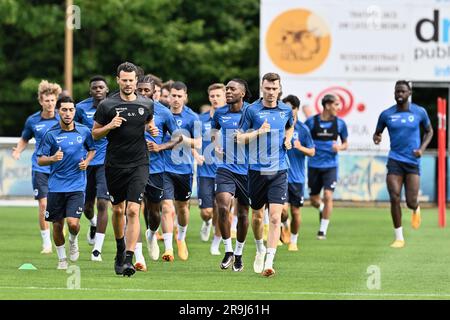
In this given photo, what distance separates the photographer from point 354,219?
28047 millimetres

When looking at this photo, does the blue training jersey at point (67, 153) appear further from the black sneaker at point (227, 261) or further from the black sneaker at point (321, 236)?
the black sneaker at point (321, 236)

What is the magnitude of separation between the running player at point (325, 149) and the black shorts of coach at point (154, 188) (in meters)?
5.34

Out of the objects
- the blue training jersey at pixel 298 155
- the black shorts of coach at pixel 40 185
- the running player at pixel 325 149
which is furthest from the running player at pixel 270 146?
the running player at pixel 325 149

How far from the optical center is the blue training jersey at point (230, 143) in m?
17.0

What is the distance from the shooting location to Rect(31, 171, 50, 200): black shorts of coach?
64.2 feet

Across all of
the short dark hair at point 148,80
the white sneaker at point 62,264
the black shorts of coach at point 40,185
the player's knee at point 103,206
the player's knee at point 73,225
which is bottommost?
the white sneaker at point 62,264

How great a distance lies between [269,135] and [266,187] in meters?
0.62

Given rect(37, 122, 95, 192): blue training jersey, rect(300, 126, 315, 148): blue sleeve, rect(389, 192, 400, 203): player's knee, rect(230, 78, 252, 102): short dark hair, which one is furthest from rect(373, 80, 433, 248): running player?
rect(37, 122, 95, 192): blue training jersey

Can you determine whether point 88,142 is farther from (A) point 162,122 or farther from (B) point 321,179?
(B) point 321,179

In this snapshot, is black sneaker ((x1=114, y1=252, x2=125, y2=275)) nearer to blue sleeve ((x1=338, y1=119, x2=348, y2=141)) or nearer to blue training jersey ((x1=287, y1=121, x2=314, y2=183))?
blue training jersey ((x1=287, y1=121, x2=314, y2=183))

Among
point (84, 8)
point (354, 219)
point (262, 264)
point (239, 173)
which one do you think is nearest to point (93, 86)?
point (239, 173)

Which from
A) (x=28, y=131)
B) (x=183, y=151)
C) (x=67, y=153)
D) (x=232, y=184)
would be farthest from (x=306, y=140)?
(x=67, y=153)
